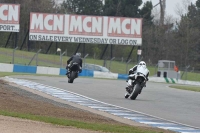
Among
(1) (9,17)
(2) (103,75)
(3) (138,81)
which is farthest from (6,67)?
(3) (138,81)

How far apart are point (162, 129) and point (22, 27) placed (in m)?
59.6

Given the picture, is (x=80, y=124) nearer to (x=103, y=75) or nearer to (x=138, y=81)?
(x=138, y=81)

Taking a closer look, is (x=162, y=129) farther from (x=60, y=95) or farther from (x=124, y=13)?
(x=124, y=13)

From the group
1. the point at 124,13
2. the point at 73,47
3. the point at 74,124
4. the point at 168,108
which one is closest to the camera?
the point at 74,124

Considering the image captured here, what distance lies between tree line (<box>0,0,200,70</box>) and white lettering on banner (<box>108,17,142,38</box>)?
37.6 feet

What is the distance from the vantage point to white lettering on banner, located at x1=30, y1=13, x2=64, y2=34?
2112 inches

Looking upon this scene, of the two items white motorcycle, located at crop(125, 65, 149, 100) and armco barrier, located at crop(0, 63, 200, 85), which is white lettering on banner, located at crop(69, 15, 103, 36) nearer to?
armco barrier, located at crop(0, 63, 200, 85)

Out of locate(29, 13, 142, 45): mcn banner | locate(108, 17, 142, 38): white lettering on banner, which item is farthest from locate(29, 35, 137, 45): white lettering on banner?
locate(108, 17, 142, 38): white lettering on banner

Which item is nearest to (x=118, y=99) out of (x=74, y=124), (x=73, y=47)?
(x=74, y=124)

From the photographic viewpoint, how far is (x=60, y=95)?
19688 millimetres

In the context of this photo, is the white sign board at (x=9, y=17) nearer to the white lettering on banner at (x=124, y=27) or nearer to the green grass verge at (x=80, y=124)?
the white lettering on banner at (x=124, y=27)

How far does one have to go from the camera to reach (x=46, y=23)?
177 feet

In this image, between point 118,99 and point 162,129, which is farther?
point 118,99

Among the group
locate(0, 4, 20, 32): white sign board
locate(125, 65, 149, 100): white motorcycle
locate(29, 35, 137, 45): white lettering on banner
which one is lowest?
locate(125, 65, 149, 100): white motorcycle
